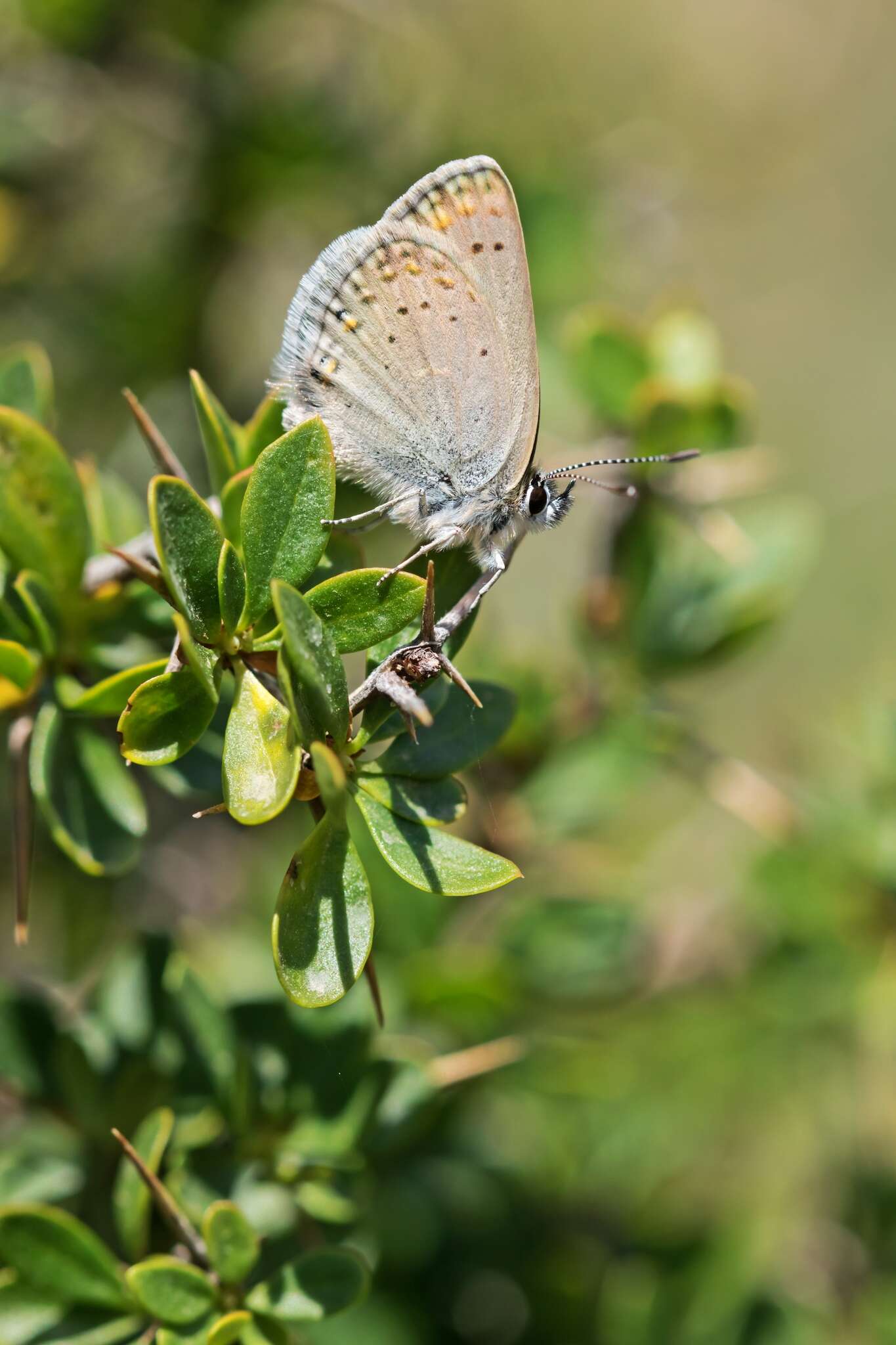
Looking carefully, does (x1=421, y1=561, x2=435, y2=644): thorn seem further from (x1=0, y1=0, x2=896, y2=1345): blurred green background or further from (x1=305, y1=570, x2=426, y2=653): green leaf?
(x1=0, y1=0, x2=896, y2=1345): blurred green background

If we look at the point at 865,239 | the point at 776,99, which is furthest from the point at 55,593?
the point at 776,99

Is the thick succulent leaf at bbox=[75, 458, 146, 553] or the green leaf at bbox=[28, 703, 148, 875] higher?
the thick succulent leaf at bbox=[75, 458, 146, 553]

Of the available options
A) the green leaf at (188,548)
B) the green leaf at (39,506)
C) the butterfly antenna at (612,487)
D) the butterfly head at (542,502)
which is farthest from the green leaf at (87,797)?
the butterfly antenna at (612,487)

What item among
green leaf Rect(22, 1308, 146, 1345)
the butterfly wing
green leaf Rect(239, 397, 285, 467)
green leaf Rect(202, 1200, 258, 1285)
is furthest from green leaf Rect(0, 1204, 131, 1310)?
the butterfly wing

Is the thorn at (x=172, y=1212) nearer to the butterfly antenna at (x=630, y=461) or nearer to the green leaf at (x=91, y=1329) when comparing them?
the green leaf at (x=91, y=1329)

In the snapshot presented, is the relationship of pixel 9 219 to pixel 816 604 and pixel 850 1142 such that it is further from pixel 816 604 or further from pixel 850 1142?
pixel 816 604

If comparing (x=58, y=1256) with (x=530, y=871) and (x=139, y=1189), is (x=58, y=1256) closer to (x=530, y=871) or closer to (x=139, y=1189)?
(x=139, y=1189)
